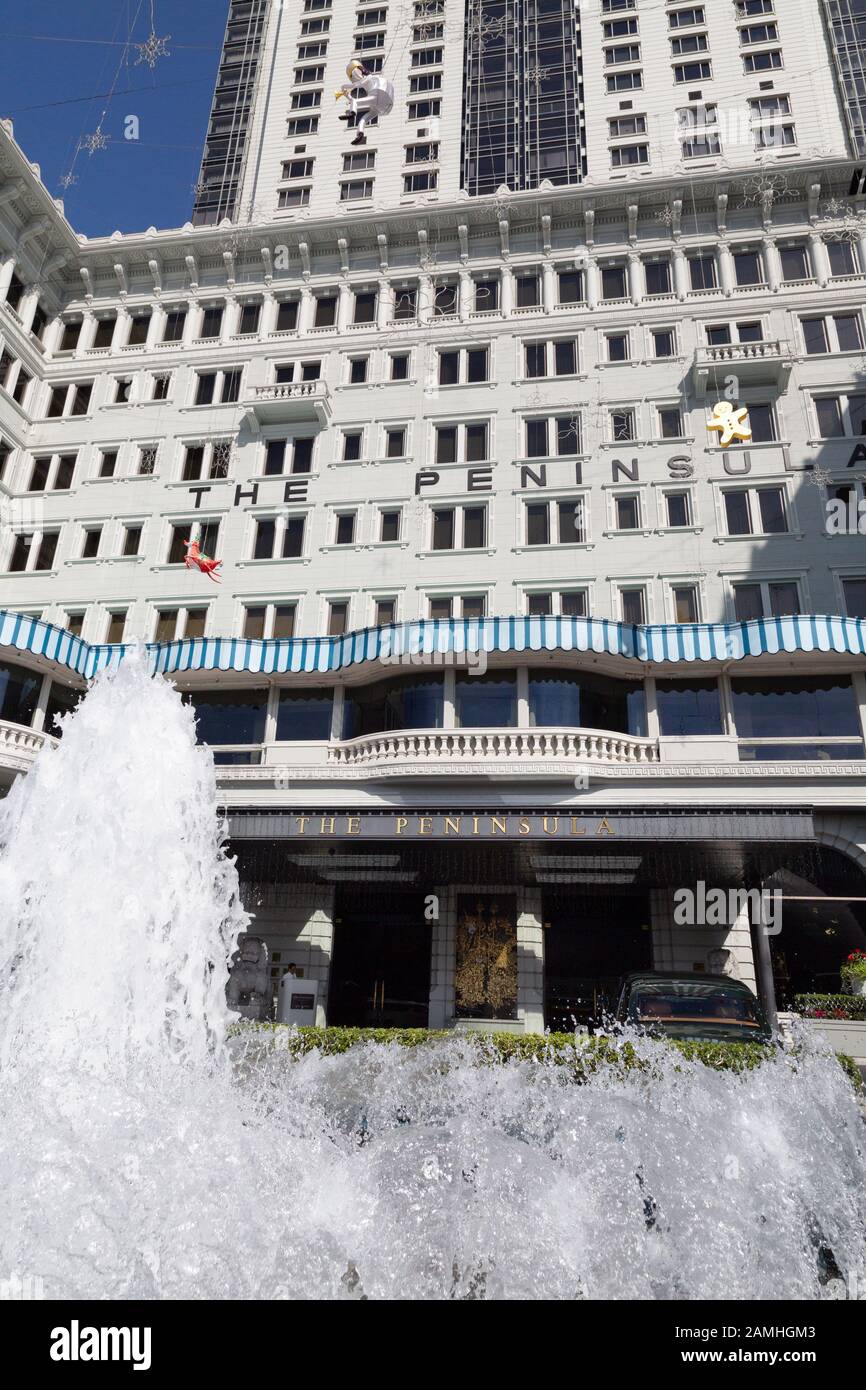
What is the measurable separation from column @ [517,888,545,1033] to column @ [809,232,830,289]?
69.8 feet

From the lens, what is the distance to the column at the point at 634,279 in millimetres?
27172

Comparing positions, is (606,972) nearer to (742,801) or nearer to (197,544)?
(742,801)

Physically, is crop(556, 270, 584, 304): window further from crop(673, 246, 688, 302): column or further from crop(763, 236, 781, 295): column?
crop(763, 236, 781, 295): column

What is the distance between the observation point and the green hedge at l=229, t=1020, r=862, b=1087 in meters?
9.34

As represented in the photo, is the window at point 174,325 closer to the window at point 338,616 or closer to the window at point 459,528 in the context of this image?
the window at point 459,528

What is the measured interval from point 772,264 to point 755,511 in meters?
9.26

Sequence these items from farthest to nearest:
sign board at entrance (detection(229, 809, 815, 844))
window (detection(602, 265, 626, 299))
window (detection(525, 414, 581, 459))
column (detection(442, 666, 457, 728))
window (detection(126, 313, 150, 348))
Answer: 1. window (detection(126, 313, 150, 348))
2. window (detection(602, 265, 626, 299))
3. window (detection(525, 414, 581, 459))
4. column (detection(442, 666, 457, 728))
5. sign board at entrance (detection(229, 809, 815, 844))

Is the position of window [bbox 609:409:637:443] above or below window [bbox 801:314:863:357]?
below

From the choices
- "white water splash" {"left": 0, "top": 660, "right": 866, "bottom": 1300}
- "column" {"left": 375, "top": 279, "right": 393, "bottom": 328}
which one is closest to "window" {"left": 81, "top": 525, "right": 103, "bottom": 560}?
"column" {"left": 375, "top": 279, "right": 393, "bottom": 328}

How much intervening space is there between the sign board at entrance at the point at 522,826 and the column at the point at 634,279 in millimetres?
18032

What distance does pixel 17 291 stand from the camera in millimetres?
29641

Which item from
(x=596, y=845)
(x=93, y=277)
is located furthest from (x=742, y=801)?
(x=93, y=277)

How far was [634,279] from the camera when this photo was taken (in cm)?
2739

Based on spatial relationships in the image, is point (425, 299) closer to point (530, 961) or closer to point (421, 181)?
point (421, 181)
